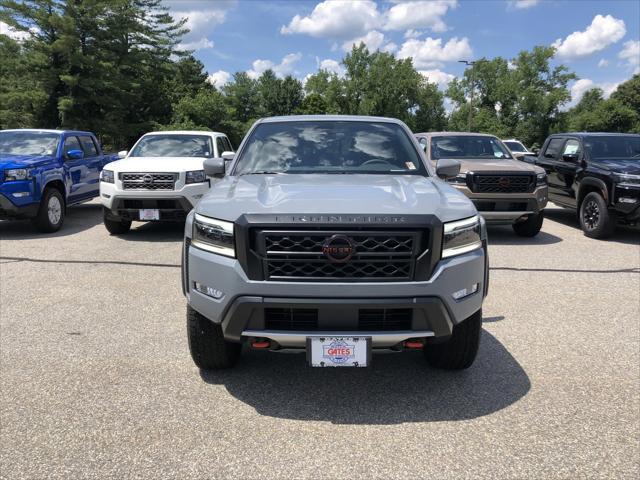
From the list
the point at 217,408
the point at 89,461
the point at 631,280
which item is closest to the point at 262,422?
the point at 217,408

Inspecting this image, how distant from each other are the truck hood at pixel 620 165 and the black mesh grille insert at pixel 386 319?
23.7 feet

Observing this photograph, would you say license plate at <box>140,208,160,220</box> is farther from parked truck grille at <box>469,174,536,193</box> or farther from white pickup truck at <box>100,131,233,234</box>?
parked truck grille at <box>469,174,536,193</box>

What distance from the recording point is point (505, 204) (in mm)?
8578

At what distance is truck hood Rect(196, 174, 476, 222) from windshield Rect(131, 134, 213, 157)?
6.20 m

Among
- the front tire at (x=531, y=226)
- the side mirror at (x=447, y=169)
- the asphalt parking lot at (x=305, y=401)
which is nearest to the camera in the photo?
the asphalt parking lot at (x=305, y=401)

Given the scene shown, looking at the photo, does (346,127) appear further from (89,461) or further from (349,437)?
(89,461)

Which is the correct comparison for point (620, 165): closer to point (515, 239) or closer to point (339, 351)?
point (515, 239)

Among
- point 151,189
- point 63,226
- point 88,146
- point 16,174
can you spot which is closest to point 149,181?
point 151,189

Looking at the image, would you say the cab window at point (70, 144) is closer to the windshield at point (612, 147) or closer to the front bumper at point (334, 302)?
the front bumper at point (334, 302)

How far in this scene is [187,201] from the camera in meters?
8.43

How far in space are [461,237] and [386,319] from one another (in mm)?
679

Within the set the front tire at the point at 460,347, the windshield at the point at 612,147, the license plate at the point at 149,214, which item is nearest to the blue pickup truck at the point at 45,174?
the license plate at the point at 149,214

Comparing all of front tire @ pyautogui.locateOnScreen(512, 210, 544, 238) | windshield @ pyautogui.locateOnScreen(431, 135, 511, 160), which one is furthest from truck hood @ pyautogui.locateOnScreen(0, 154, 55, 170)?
front tire @ pyautogui.locateOnScreen(512, 210, 544, 238)

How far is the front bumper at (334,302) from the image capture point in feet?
9.56
